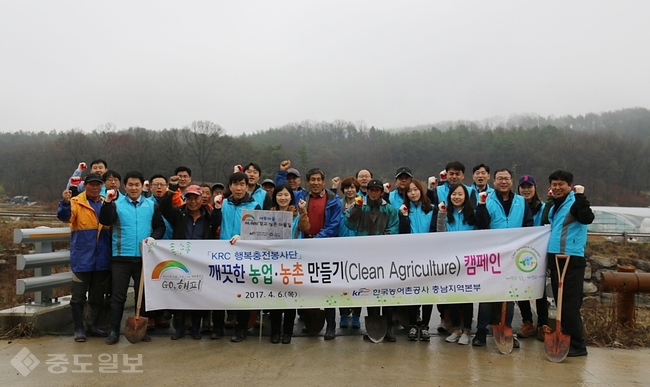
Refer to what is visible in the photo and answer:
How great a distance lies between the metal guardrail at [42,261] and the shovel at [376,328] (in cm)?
379

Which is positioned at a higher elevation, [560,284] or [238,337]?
[560,284]

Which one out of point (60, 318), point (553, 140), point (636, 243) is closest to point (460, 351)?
point (60, 318)

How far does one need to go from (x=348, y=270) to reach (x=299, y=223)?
788 mm

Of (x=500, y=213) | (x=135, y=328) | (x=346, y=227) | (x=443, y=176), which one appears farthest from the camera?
(x=443, y=176)

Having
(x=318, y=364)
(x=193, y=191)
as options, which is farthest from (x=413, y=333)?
(x=193, y=191)

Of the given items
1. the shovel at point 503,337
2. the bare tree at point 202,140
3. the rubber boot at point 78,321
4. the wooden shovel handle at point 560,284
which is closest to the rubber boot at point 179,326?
the rubber boot at point 78,321

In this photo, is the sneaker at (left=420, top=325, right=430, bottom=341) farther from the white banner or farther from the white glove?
the white glove

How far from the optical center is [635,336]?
5422 mm

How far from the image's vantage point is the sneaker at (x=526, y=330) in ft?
18.3

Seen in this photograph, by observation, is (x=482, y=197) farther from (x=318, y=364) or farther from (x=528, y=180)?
(x=318, y=364)

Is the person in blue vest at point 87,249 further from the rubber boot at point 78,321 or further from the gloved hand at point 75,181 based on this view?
the gloved hand at point 75,181

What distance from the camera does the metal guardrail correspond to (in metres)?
5.35

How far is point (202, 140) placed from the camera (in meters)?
62.0

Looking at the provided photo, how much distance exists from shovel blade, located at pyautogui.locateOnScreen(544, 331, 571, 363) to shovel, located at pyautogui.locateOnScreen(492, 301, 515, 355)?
1.22 feet
